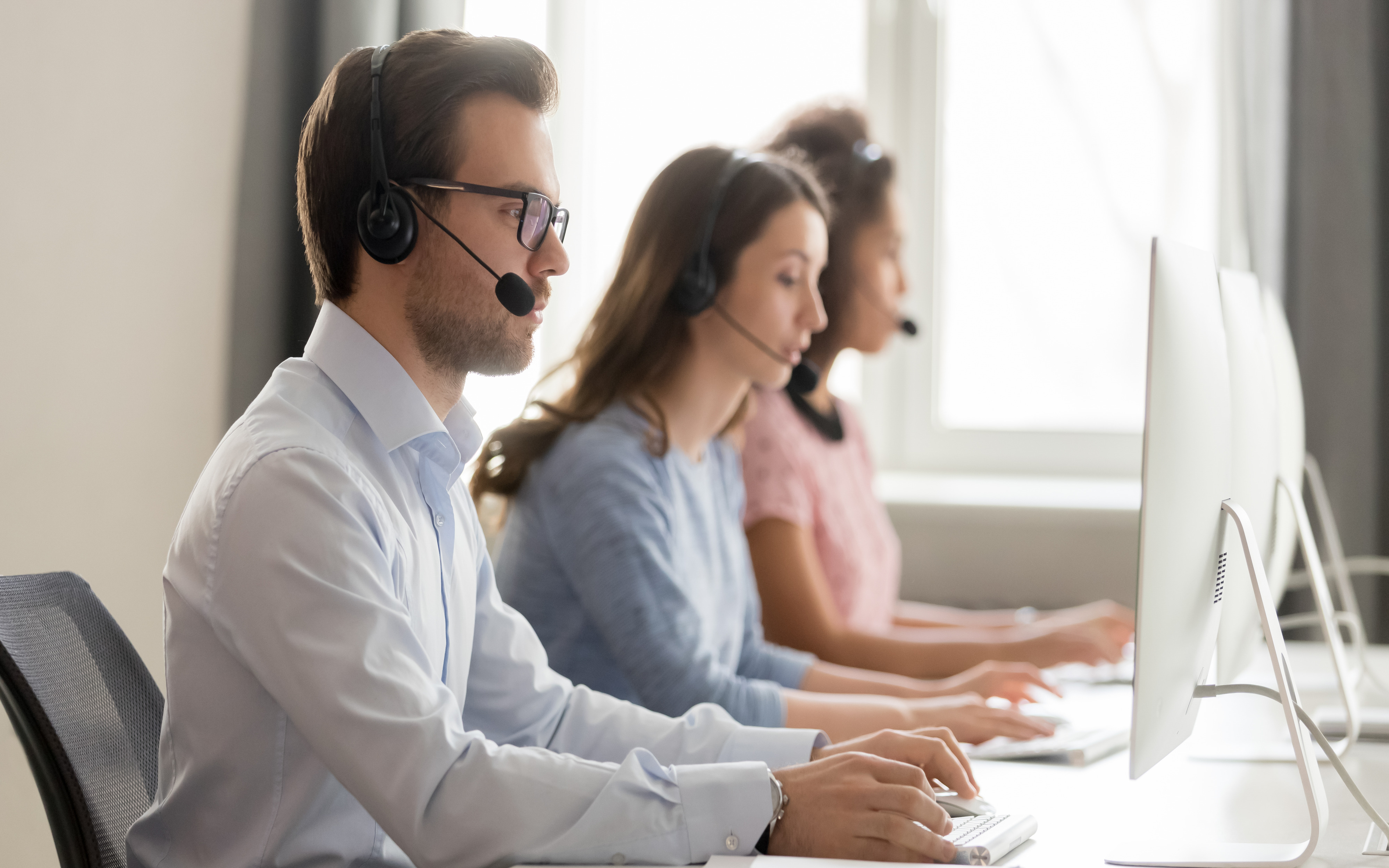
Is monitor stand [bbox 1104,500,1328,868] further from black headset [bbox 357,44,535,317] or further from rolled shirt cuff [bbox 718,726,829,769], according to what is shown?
black headset [bbox 357,44,535,317]

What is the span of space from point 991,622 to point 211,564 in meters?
1.67

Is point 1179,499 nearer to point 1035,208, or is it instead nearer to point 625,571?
point 625,571

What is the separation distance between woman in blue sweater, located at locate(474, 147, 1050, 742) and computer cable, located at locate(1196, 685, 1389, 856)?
0.38 metres

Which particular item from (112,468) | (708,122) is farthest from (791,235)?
(708,122)

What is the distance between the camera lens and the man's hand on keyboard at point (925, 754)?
0.98 m

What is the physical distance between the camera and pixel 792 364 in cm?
163

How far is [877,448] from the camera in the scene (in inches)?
115

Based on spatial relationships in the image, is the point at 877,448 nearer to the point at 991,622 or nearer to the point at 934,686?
the point at 991,622

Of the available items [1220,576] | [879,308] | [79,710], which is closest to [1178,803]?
[1220,576]

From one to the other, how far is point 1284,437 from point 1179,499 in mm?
626

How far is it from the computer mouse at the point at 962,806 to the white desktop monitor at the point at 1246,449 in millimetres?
243

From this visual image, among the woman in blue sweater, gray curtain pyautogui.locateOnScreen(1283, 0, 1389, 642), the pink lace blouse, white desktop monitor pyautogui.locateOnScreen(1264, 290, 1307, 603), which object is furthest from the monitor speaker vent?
gray curtain pyautogui.locateOnScreen(1283, 0, 1389, 642)

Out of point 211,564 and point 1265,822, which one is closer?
point 211,564

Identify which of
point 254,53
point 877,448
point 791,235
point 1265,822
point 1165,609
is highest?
point 254,53
